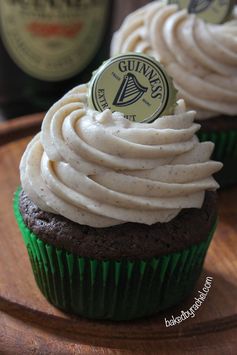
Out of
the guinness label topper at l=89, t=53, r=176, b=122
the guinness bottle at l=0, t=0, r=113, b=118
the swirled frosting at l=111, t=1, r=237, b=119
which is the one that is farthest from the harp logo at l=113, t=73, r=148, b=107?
the guinness bottle at l=0, t=0, r=113, b=118

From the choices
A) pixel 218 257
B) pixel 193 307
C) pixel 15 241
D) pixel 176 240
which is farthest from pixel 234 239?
pixel 15 241

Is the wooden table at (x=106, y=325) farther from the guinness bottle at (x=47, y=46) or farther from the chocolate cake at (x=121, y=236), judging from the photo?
the guinness bottle at (x=47, y=46)

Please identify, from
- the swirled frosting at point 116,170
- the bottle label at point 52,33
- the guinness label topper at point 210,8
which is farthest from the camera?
the bottle label at point 52,33

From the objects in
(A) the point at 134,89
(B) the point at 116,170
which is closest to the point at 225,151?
(A) the point at 134,89

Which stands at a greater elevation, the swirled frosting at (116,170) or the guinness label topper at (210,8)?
the guinness label topper at (210,8)

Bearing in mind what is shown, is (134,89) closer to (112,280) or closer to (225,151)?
(112,280)

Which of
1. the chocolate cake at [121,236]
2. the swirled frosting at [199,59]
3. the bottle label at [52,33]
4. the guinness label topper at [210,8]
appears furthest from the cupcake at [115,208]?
the bottle label at [52,33]

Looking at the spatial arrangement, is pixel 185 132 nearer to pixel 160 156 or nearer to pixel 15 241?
pixel 160 156
